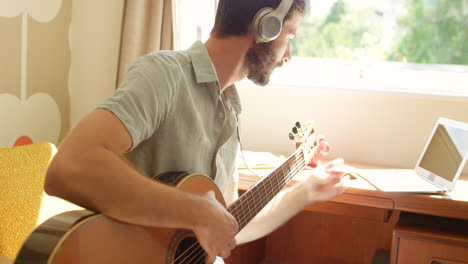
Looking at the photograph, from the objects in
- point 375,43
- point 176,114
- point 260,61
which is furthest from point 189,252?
point 375,43

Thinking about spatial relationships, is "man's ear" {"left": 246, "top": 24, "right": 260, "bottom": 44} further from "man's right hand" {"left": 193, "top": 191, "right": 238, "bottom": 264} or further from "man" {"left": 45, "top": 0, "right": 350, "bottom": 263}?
"man's right hand" {"left": 193, "top": 191, "right": 238, "bottom": 264}

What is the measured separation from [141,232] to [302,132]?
0.85 meters

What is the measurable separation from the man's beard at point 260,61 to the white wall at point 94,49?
1.22 meters

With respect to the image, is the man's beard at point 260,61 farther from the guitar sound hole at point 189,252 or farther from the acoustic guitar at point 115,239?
the guitar sound hole at point 189,252

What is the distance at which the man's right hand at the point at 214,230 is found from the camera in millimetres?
1004

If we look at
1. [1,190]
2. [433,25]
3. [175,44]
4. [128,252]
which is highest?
[433,25]

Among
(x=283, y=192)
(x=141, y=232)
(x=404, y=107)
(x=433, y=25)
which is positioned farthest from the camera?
(x=433, y=25)

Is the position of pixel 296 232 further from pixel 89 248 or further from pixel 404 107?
pixel 89 248

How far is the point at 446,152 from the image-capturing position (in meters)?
1.76

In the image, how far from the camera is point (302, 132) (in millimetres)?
1696

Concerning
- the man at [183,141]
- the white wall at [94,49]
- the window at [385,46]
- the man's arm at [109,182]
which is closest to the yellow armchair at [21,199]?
the man at [183,141]

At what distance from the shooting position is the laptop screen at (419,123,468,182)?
1.68 m

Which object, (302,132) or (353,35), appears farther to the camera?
(353,35)

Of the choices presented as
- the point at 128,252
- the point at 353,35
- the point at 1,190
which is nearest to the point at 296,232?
the point at 353,35
